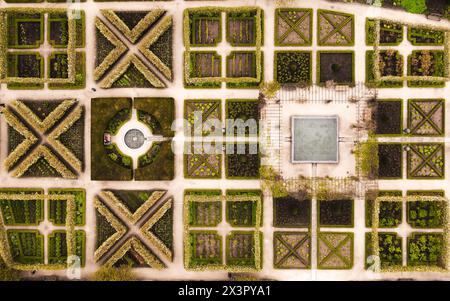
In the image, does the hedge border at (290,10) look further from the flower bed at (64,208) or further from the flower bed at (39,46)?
the flower bed at (64,208)

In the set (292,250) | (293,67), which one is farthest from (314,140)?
(292,250)

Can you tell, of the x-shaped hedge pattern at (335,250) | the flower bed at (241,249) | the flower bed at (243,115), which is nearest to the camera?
the flower bed at (243,115)

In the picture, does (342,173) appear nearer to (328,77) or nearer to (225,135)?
(328,77)

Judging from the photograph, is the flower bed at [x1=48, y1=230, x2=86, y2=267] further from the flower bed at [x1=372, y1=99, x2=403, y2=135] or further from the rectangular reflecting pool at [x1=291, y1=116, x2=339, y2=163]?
the flower bed at [x1=372, y1=99, x2=403, y2=135]

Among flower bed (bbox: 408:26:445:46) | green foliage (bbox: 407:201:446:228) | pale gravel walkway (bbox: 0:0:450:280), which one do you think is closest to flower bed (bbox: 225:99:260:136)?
pale gravel walkway (bbox: 0:0:450:280)

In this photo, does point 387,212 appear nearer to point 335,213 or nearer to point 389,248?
point 389,248

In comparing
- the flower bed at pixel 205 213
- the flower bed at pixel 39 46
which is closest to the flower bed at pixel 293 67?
the flower bed at pixel 205 213
